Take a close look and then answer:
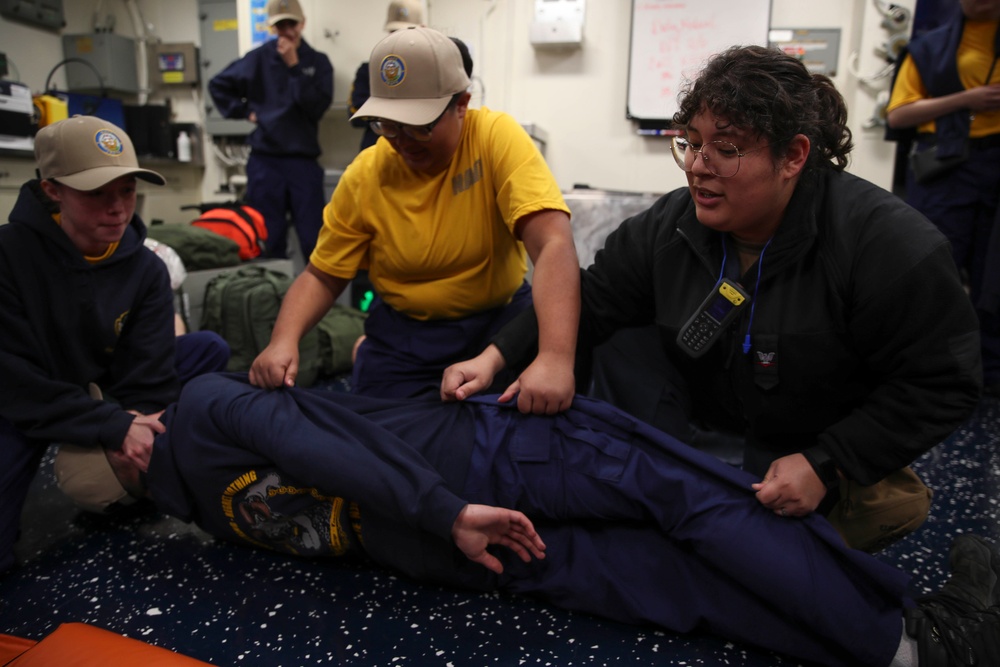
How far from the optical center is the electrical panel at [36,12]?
3723 millimetres

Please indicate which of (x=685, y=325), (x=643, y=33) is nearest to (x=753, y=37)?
(x=643, y=33)

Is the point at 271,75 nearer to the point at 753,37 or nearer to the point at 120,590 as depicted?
the point at 753,37

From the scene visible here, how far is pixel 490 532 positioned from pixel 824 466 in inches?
20.0

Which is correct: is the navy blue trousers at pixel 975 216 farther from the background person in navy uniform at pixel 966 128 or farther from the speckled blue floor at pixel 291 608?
the speckled blue floor at pixel 291 608

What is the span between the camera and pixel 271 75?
11.0 ft

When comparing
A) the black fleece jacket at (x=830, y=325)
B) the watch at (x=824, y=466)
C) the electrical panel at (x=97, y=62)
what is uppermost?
the electrical panel at (x=97, y=62)

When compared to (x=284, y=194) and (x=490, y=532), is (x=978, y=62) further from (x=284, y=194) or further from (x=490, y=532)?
Result: (x=284, y=194)

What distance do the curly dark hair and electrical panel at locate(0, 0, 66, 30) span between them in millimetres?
4283

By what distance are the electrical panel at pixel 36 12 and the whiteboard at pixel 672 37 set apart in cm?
340

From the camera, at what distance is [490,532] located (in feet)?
3.30

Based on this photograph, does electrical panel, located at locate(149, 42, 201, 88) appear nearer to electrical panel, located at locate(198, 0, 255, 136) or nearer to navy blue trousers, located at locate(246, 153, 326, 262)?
electrical panel, located at locate(198, 0, 255, 136)

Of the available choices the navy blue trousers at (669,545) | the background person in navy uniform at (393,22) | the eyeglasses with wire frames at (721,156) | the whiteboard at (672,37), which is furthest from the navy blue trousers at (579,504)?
the whiteboard at (672,37)

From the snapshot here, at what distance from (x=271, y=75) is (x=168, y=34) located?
62.6 inches

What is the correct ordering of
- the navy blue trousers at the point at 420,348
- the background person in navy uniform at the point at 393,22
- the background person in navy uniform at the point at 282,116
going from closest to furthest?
the navy blue trousers at the point at 420,348 → the background person in navy uniform at the point at 393,22 → the background person in navy uniform at the point at 282,116
